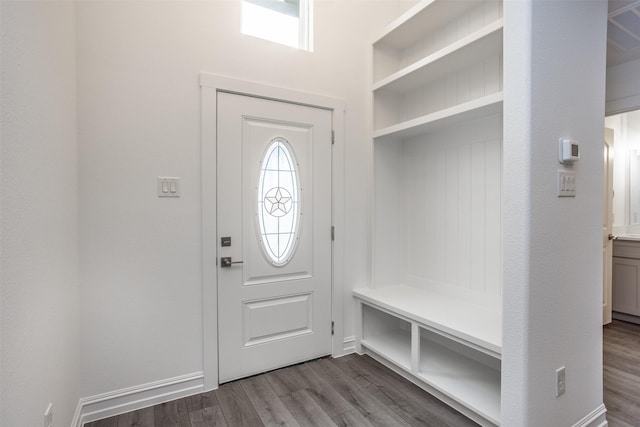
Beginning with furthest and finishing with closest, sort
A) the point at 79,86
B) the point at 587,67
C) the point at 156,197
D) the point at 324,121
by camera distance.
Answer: the point at 324,121 → the point at 156,197 → the point at 79,86 → the point at 587,67

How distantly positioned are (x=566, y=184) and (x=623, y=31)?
1.69m

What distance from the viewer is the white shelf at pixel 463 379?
73.6 inches

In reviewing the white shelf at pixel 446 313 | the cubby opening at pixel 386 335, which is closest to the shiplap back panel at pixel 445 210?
the white shelf at pixel 446 313

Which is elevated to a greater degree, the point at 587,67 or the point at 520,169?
the point at 587,67

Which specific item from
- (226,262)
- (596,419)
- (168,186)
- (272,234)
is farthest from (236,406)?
(596,419)

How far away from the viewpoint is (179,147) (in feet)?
6.88

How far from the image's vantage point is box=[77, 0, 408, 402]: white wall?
6.18 ft

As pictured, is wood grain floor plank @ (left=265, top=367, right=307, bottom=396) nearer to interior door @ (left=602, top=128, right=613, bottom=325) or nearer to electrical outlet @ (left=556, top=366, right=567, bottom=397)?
electrical outlet @ (left=556, top=366, right=567, bottom=397)

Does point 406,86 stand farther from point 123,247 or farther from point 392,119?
point 123,247

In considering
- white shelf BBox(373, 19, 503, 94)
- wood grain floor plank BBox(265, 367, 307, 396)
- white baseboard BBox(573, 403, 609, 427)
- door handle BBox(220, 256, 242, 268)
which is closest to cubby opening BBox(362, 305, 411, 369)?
wood grain floor plank BBox(265, 367, 307, 396)

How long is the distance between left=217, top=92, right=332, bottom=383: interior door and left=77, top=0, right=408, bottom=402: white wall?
19 cm

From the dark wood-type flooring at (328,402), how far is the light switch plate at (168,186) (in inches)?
51.7

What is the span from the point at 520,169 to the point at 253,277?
1762mm

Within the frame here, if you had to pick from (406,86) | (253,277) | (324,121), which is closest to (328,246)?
(253,277)
